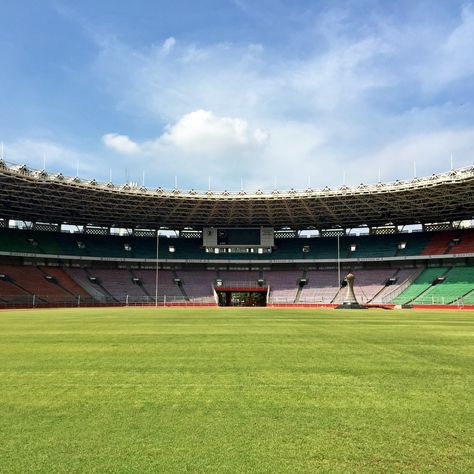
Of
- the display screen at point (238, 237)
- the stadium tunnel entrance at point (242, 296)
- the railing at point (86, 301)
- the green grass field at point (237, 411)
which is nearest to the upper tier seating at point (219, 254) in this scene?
the display screen at point (238, 237)

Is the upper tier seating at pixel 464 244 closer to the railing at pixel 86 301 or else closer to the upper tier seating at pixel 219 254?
the upper tier seating at pixel 219 254

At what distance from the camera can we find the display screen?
72.4 metres

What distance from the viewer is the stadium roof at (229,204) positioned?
161 feet

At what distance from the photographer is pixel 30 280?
57906 millimetres

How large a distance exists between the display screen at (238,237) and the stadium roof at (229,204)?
1.60 meters

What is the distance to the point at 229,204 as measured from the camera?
60062mm

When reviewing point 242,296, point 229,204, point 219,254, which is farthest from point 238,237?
point 229,204

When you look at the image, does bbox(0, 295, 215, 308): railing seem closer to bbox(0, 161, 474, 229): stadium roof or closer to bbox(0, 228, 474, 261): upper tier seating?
bbox(0, 228, 474, 261): upper tier seating

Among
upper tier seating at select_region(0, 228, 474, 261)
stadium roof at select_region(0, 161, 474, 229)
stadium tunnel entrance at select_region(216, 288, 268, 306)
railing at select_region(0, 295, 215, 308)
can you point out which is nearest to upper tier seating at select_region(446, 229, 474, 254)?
upper tier seating at select_region(0, 228, 474, 261)

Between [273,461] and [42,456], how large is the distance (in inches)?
88.4

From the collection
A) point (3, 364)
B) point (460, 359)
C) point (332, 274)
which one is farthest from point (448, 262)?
point (3, 364)

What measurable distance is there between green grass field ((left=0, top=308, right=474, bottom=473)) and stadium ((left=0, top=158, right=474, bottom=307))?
140ft

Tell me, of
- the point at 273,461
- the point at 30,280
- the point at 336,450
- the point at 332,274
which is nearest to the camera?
the point at 273,461

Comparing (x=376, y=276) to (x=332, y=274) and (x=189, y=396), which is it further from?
(x=189, y=396)
